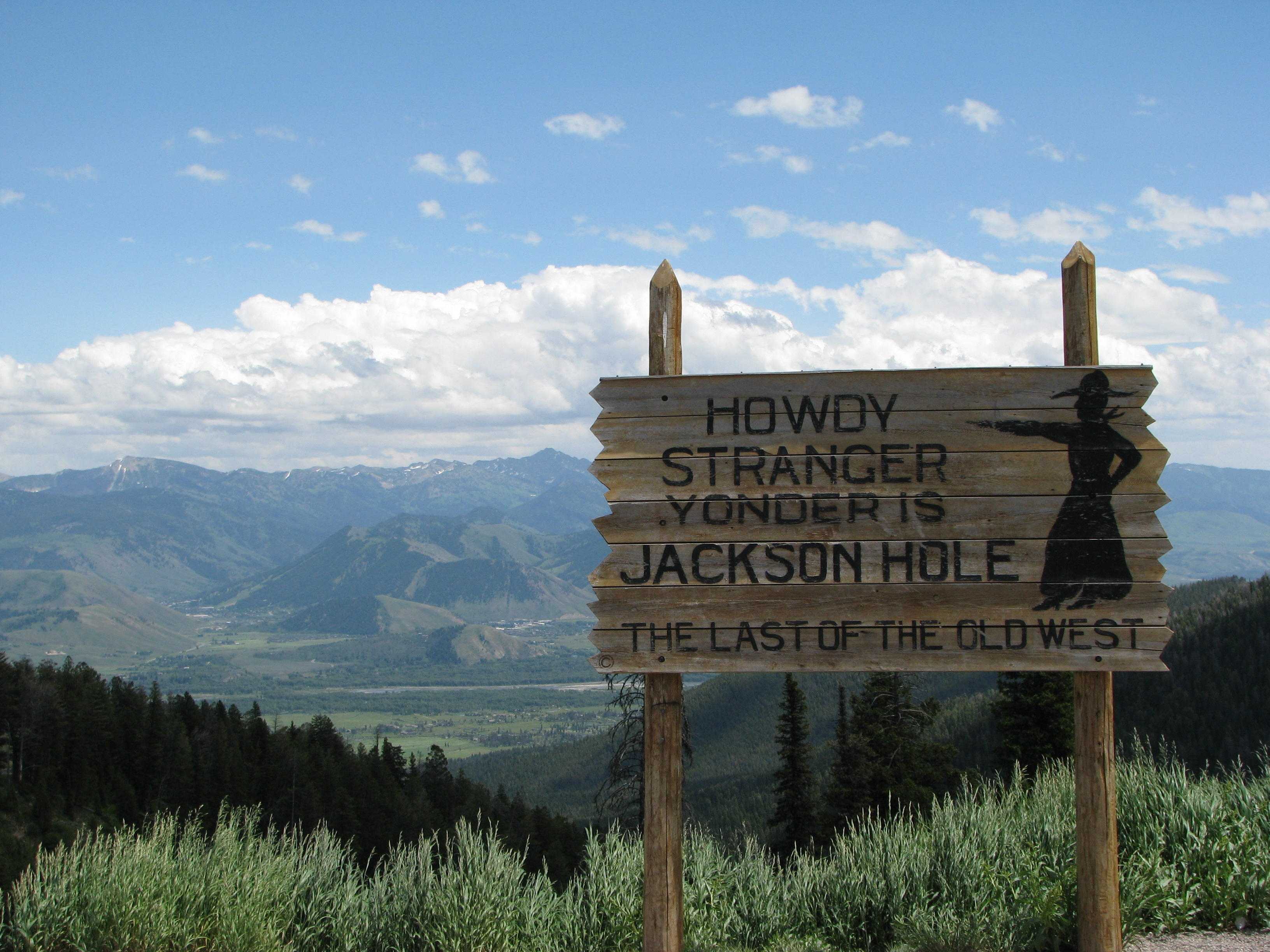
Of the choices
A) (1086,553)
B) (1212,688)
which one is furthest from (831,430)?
(1212,688)

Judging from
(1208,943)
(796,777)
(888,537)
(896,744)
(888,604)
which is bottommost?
(796,777)

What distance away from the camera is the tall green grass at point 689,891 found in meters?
6.54

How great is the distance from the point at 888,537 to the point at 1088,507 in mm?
1455

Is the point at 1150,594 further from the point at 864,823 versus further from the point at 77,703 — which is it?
the point at 77,703

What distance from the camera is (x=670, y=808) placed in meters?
6.50

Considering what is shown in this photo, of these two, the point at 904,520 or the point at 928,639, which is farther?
the point at 904,520

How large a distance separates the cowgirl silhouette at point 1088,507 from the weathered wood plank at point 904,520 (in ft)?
0.36

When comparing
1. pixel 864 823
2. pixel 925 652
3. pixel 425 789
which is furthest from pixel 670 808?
pixel 425 789

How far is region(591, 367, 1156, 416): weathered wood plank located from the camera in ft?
21.6

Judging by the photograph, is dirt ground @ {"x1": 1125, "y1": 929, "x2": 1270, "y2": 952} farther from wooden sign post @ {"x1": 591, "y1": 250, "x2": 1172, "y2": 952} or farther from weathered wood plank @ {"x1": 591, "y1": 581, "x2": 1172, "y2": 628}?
weathered wood plank @ {"x1": 591, "y1": 581, "x2": 1172, "y2": 628}

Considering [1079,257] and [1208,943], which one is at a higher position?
[1079,257]

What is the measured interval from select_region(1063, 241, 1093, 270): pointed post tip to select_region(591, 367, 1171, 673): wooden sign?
771 millimetres

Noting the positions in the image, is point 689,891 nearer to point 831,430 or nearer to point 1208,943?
point 1208,943

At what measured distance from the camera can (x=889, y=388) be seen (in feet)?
21.9
